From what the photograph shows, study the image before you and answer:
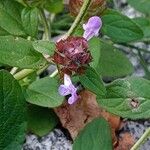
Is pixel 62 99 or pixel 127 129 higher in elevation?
pixel 62 99

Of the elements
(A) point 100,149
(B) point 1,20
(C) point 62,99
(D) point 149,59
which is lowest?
(D) point 149,59

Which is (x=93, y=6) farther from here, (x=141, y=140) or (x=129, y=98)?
(x=141, y=140)

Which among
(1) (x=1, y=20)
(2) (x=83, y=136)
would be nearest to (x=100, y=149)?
(2) (x=83, y=136)

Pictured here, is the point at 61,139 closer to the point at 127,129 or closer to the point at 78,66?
the point at 127,129

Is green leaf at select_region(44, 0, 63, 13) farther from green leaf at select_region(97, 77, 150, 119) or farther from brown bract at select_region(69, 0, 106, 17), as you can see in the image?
green leaf at select_region(97, 77, 150, 119)

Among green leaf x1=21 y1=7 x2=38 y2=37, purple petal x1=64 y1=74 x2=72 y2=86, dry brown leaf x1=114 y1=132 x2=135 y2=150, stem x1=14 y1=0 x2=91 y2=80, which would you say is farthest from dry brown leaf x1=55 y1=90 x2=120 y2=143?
purple petal x1=64 y1=74 x2=72 y2=86
